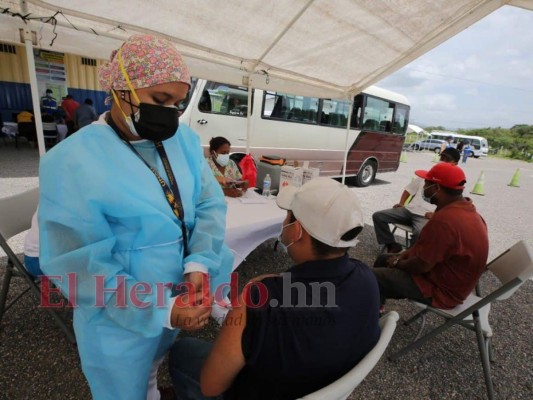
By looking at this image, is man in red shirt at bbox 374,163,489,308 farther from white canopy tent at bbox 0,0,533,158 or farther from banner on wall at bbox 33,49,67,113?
banner on wall at bbox 33,49,67,113

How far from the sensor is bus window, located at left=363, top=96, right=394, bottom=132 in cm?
780

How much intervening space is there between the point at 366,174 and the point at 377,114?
1812mm

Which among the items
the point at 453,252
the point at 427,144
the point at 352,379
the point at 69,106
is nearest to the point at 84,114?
the point at 69,106

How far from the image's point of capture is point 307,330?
0.82 metres

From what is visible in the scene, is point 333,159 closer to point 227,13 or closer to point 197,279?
point 227,13

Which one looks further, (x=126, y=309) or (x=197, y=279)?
(x=197, y=279)

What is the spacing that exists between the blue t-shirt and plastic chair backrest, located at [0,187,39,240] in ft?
6.00

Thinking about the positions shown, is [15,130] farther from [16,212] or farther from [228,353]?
[228,353]

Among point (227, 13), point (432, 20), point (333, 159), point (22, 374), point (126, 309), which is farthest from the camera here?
point (333, 159)

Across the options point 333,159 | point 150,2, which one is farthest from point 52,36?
point 333,159

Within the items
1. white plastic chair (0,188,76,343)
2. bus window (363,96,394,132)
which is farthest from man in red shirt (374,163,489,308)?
bus window (363,96,394,132)

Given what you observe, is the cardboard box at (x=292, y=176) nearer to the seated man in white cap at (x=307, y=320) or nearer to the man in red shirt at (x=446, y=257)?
the man in red shirt at (x=446, y=257)

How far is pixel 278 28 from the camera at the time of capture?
284cm

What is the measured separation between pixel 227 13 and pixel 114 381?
274cm
